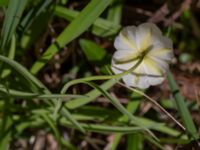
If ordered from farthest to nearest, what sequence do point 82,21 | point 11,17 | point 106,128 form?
point 106,128, point 82,21, point 11,17

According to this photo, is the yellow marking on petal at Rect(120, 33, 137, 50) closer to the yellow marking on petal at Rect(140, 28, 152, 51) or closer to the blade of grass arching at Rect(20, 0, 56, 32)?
the yellow marking on petal at Rect(140, 28, 152, 51)

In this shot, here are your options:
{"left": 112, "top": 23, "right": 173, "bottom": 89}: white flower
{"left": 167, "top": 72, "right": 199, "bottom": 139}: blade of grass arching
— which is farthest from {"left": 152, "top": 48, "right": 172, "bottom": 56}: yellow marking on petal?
{"left": 167, "top": 72, "right": 199, "bottom": 139}: blade of grass arching

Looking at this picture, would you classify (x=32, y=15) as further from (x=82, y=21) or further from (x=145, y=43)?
(x=145, y=43)

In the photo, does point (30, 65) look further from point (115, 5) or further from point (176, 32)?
point (176, 32)

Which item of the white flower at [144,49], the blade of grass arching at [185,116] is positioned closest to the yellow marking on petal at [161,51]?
the white flower at [144,49]

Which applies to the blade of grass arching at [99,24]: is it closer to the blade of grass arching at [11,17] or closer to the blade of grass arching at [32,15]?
the blade of grass arching at [32,15]

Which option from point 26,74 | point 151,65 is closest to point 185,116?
point 151,65

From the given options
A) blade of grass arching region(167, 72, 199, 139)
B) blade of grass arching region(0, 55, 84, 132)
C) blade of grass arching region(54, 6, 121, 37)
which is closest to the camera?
blade of grass arching region(0, 55, 84, 132)
